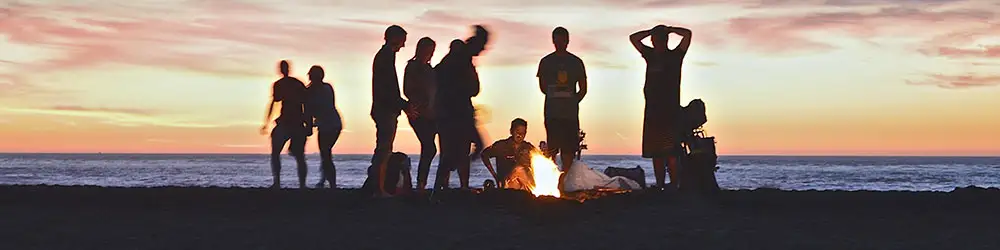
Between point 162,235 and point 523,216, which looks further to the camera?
point 523,216

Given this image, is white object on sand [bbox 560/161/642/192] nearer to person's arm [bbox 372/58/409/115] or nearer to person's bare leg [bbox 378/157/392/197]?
person's bare leg [bbox 378/157/392/197]

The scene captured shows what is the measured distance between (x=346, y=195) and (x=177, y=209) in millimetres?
1813

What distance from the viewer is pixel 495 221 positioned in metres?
9.13

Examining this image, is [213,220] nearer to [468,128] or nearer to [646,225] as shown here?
[468,128]

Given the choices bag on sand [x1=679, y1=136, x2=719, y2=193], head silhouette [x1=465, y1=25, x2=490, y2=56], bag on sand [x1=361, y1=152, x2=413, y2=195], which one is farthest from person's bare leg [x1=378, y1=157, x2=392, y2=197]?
bag on sand [x1=679, y1=136, x2=719, y2=193]

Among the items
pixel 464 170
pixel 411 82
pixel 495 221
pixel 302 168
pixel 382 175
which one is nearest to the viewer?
pixel 495 221

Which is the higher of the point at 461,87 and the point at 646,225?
the point at 461,87

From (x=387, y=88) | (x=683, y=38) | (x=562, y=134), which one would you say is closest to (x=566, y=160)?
(x=562, y=134)

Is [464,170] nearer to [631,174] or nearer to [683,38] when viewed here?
[631,174]

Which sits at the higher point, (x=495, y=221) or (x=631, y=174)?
(x=631, y=174)

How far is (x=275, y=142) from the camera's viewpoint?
1301 cm

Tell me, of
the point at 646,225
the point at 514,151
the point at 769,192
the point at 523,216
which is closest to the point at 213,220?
the point at 523,216

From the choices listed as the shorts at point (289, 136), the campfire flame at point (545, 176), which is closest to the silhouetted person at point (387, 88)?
the campfire flame at point (545, 176)

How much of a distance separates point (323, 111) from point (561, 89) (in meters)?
3.18
